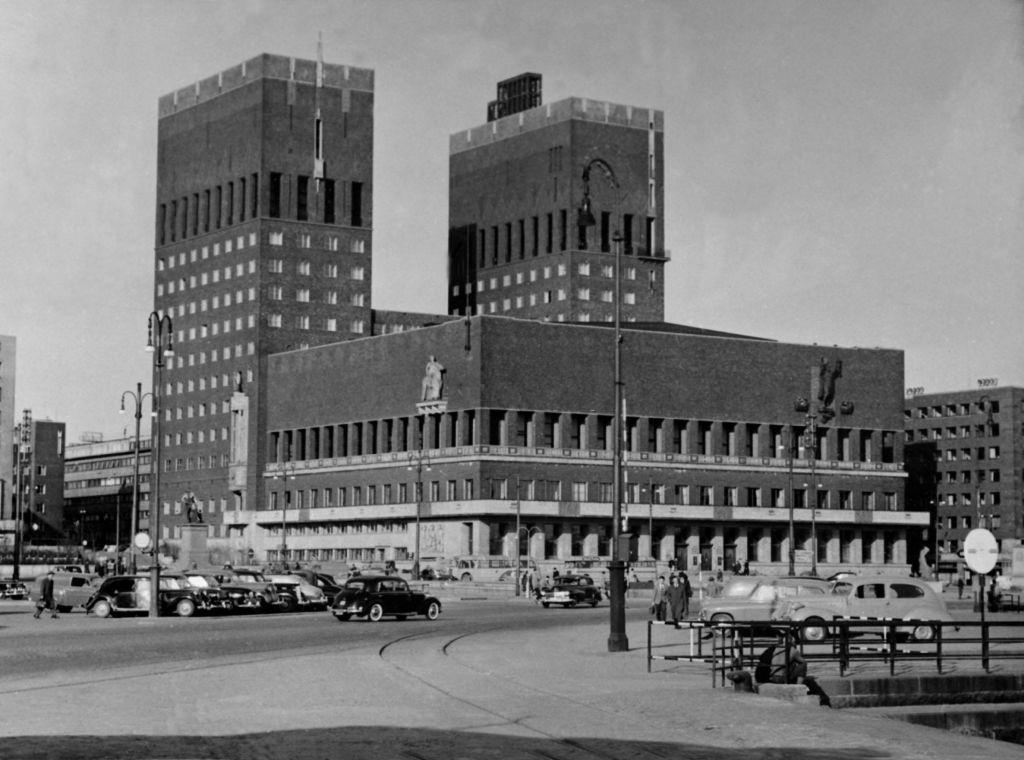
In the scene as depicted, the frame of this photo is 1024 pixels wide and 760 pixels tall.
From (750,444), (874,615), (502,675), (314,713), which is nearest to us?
(314,713)

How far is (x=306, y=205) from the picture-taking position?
18862 cm

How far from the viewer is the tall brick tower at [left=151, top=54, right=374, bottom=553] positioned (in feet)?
612

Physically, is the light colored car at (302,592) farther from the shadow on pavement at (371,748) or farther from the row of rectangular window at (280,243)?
the row of rectangular window at (280,243)

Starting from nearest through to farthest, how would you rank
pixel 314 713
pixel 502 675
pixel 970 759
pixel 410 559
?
pixel 970 759 < pixel 314 713 < pixel 502 675 < pixel 410 559

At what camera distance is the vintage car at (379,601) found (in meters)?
62.1

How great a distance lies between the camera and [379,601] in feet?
206

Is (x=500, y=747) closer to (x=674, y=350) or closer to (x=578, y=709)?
(x=578, y=709)

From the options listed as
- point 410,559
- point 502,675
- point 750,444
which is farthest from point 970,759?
point 750,444

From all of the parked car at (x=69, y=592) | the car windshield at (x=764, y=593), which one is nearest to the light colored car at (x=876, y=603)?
the car windshield at (x=764, y=593)

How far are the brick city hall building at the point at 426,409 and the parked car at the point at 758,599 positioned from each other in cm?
8893

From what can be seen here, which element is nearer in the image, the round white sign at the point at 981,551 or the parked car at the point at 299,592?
the round white sign at the point at 981,551

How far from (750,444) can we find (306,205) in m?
53.0

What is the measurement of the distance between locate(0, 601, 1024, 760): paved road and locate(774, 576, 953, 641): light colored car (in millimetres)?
7059

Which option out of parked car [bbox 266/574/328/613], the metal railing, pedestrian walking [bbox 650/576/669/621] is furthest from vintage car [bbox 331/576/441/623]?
the metal railing
